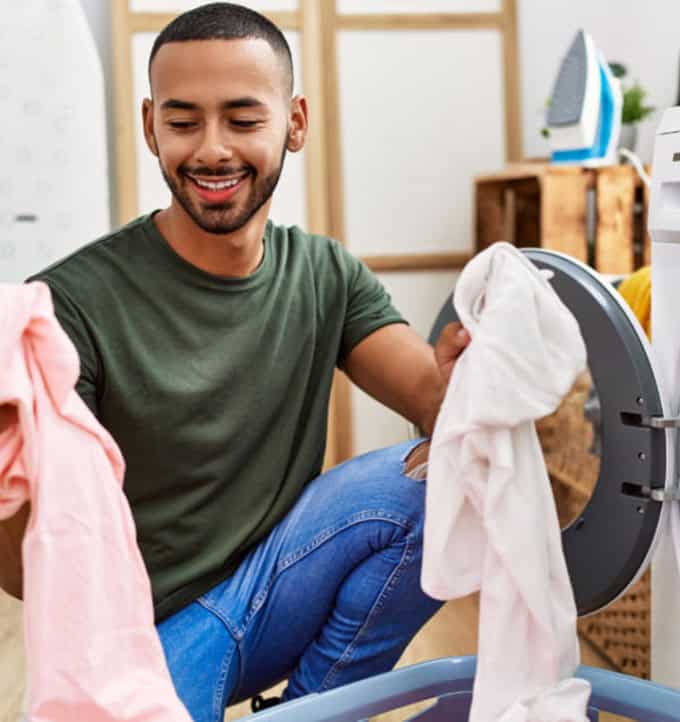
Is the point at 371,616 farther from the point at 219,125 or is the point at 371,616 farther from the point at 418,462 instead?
the point at 219,125

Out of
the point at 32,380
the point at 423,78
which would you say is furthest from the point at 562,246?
the point at 32,380

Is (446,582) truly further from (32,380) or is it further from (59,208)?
(59,208)

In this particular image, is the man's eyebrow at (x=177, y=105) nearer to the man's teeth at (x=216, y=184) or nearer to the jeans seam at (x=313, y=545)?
the man's teeth at (x=216, y=184)

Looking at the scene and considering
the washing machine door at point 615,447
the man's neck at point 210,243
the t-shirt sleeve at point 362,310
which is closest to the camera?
the washing machine door at point 615,447

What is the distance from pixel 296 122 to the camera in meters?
1.52

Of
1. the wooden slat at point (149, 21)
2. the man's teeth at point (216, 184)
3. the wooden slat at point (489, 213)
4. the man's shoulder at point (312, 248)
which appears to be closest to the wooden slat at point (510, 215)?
the wooden slat at point (489, 213)

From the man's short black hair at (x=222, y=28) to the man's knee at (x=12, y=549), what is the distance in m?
0.60

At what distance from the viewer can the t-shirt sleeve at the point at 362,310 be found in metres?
1.56

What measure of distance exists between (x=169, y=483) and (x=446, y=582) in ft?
1.67

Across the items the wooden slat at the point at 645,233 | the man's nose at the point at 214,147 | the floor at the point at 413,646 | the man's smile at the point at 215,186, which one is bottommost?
the floor at the point at 413,646

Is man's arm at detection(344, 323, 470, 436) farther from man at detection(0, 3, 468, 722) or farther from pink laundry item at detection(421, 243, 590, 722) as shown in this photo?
pink laundry item at detection(421, 243, 590, 722)

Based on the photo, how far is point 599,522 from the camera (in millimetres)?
1426

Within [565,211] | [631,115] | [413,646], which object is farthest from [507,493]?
[631,115]

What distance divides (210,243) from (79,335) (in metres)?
0.21
